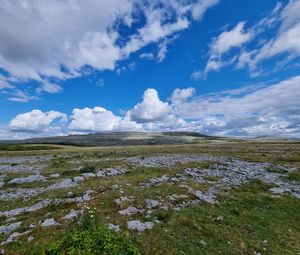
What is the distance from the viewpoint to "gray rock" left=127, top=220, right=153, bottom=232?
1548 centimetres

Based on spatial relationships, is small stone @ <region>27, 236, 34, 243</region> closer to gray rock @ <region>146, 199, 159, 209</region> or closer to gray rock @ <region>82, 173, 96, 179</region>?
gray rock @ <region>146, 199, 159, 209</region>

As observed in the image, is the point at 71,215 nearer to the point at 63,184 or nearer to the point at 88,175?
the point at 63,184

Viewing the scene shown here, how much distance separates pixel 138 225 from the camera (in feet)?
52.1

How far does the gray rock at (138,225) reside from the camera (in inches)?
609

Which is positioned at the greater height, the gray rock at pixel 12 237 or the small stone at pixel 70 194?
the small stone at pixel 70 194

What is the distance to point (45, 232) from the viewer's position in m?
14.7

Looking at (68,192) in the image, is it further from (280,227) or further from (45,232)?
(280,227)

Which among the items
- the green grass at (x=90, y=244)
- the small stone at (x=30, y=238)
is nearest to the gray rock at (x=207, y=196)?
the green grass at (x=90, y=244)

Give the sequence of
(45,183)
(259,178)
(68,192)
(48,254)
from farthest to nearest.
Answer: (259,178) < (45,183) < (68,192) < (48,254)

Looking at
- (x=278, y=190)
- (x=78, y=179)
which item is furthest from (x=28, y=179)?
(x=278, y=190)

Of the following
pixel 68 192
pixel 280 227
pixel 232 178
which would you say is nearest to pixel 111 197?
pixel 68 192

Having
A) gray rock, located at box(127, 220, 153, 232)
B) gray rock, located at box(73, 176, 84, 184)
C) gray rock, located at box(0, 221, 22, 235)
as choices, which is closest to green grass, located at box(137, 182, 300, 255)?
gray rock, located at box(127, 220, 153, 232)

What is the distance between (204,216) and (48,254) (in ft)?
34.1

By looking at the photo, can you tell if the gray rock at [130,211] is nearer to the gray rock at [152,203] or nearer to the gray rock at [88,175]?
the gray rock at [152,203]
